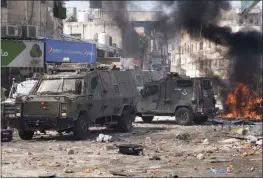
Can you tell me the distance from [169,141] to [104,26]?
23.2 metres

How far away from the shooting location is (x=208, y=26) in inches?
1102

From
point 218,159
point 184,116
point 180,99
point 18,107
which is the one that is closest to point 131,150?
point 218,159

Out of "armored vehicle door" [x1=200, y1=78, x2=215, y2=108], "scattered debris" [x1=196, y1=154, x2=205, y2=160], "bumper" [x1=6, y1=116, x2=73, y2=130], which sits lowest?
"scattered debris" [x1=196, y1=154, x2=205, y2=160]

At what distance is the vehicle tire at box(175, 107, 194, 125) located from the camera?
18.8 m

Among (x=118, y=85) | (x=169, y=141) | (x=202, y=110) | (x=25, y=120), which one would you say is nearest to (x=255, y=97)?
(x=202, y=110)

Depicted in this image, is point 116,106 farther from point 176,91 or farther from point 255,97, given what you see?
point 255,97

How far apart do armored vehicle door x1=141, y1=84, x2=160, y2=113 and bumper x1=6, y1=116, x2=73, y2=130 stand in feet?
23.6

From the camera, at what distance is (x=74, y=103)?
13.0 m

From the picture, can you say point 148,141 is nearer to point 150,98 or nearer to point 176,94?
point 176,94

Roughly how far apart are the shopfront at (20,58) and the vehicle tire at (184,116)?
979cm

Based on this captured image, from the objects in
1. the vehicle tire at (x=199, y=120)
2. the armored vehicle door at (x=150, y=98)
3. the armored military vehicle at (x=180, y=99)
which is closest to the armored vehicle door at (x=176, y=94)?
the armored military vehicle at (x=180, y=99)

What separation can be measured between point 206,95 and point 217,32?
9.73 m

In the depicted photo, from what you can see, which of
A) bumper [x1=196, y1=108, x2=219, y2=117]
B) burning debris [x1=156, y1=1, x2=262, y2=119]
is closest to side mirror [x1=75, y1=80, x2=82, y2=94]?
bumper [x1=196, y1=108, x2=219, y2=117]

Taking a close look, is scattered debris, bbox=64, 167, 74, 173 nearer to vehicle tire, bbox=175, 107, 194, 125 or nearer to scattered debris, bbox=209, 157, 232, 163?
scattered debris, bbox=209, 157, 232, 163
